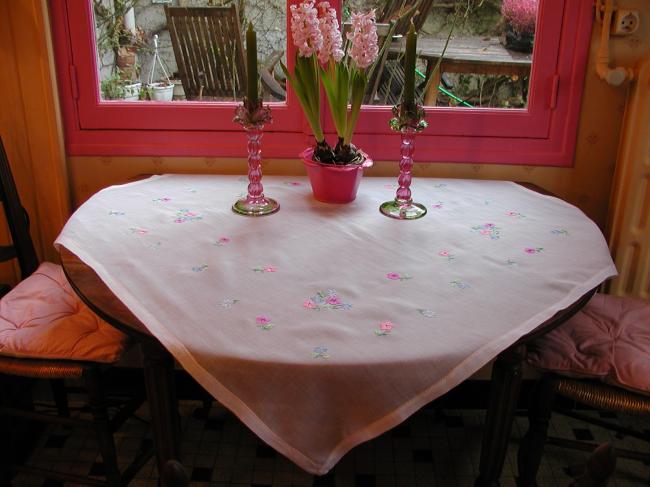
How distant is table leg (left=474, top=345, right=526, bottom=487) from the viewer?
4.11 feet

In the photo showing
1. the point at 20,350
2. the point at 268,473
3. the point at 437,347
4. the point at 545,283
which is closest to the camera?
the point at 437,347

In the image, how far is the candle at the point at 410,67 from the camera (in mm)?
1507

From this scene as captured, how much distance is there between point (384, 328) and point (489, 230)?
0.57 meters

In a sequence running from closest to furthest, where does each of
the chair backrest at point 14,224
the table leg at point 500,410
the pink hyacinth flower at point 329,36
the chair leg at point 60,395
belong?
the table leg at point 500,410 → the pink hyacinth flower at point 329,36 → the chair backrest at point 14,224 → the chair leg at point 60,395

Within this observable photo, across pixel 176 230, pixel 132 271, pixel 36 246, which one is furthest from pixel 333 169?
pixel 36 246

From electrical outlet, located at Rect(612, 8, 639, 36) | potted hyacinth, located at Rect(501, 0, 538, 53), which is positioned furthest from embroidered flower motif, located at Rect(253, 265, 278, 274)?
electrical outlet, located at Rect(612, 8, 639, 36)

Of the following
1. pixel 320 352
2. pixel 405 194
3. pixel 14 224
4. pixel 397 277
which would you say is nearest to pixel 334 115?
pixel 405 194

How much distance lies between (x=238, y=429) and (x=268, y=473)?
0.23 m

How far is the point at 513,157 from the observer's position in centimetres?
204

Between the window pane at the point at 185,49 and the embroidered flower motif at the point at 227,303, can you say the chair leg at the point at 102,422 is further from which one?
the window pane at the point at 185,49

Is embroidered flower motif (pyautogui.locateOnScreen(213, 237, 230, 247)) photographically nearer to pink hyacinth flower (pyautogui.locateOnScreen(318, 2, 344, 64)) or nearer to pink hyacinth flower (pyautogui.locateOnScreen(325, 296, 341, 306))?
pink hyacinth flower (pyautogui.locateOnScreen(325, 296, 341, 306))

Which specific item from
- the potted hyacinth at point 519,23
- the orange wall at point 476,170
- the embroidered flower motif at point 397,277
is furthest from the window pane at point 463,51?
the embroidered flower motif at point 397,277

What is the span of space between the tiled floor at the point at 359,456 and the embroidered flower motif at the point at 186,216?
777mm

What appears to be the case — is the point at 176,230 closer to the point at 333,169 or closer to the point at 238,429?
the point at 333,169
